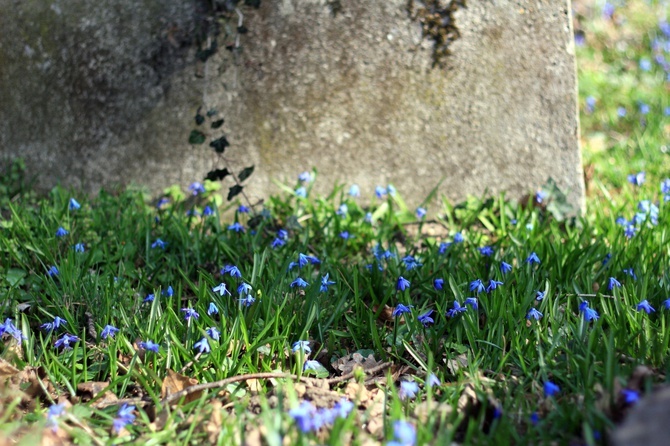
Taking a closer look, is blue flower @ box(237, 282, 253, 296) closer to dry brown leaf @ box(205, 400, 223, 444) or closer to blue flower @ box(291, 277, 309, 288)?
blue flower @ box(291, 277, 309, 288)

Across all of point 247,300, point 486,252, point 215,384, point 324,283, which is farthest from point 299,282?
point 486,252

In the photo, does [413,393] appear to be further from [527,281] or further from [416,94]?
[416,94]

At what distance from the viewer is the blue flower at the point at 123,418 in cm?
166

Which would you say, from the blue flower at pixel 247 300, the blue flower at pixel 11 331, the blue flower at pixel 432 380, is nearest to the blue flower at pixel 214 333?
the blue flower at pixel 247 300

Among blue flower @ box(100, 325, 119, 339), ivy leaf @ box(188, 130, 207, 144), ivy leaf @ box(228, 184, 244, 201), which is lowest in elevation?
blue flower @ box(100, 325, 119, 339)

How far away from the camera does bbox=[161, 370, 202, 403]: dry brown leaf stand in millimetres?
1897

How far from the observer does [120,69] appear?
3141 mm

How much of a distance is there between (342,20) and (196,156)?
0.93 metres

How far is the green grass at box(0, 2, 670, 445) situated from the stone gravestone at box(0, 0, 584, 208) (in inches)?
6.0

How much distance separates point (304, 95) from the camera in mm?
3166

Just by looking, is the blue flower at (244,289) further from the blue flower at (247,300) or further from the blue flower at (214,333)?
the blue flower at (214,333)

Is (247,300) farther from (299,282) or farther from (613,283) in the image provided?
(613,283)

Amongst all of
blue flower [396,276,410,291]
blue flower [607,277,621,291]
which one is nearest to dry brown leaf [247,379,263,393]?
blue flower [396,276,410,291]

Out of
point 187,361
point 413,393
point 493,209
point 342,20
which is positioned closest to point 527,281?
point 413,393
